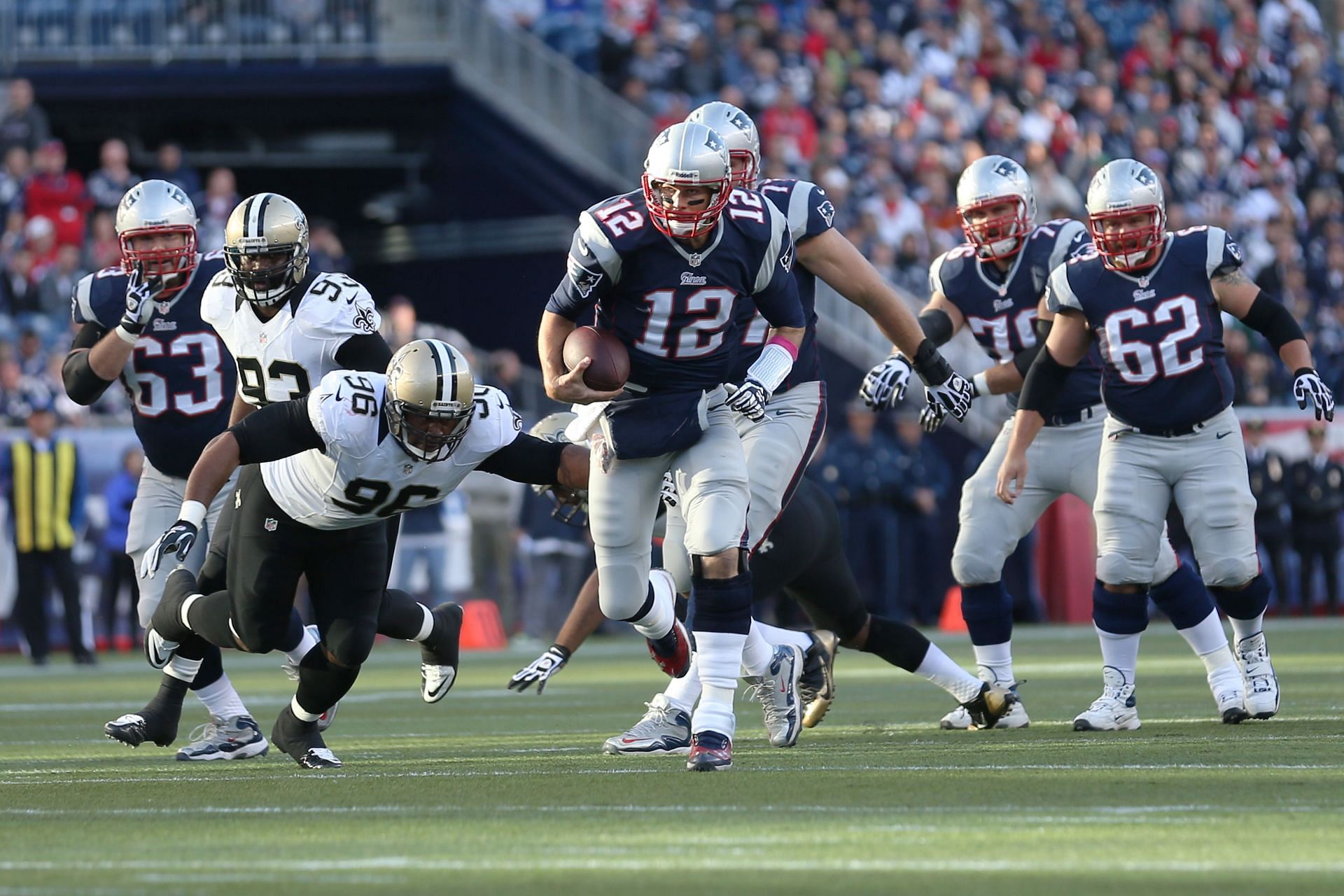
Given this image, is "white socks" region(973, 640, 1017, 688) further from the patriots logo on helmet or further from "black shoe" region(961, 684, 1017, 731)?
the patriots logo on helmet

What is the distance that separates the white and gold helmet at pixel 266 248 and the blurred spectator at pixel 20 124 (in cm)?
1030

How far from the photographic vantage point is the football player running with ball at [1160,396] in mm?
6625

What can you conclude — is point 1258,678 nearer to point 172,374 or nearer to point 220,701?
point 220,701

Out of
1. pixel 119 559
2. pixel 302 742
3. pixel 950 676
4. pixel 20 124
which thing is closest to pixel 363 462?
pixel 302 742

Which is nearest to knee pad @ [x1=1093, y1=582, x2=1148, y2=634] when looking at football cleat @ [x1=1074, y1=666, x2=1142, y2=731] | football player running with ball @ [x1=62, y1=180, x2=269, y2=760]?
football cleat @ [x1=1074, y1=666, x2=1142, y2=731]

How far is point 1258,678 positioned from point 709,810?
2764mm

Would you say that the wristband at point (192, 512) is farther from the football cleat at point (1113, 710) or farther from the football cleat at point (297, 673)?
the football cleat at point (1113, 710)

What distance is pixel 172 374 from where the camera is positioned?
693cm

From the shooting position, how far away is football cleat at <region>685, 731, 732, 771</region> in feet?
17.9

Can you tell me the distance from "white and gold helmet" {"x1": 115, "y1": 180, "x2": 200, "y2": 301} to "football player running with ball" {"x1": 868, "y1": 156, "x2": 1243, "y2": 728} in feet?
8.42

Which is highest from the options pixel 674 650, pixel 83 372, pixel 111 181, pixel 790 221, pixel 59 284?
pixel 790 221

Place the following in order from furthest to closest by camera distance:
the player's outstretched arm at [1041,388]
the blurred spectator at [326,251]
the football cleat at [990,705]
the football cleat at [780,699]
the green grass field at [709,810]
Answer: the blurred spectator at [326,251] < the player's outstretched arm at [1041,388] < the football cleat at [990,705] < the football cleat at [780,699] < the green grass field at [709,810]

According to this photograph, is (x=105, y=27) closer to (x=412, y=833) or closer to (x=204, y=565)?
(x=204, y=565)

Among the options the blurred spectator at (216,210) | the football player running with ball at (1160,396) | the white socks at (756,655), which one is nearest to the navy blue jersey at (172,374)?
the white socks at (756,655)
